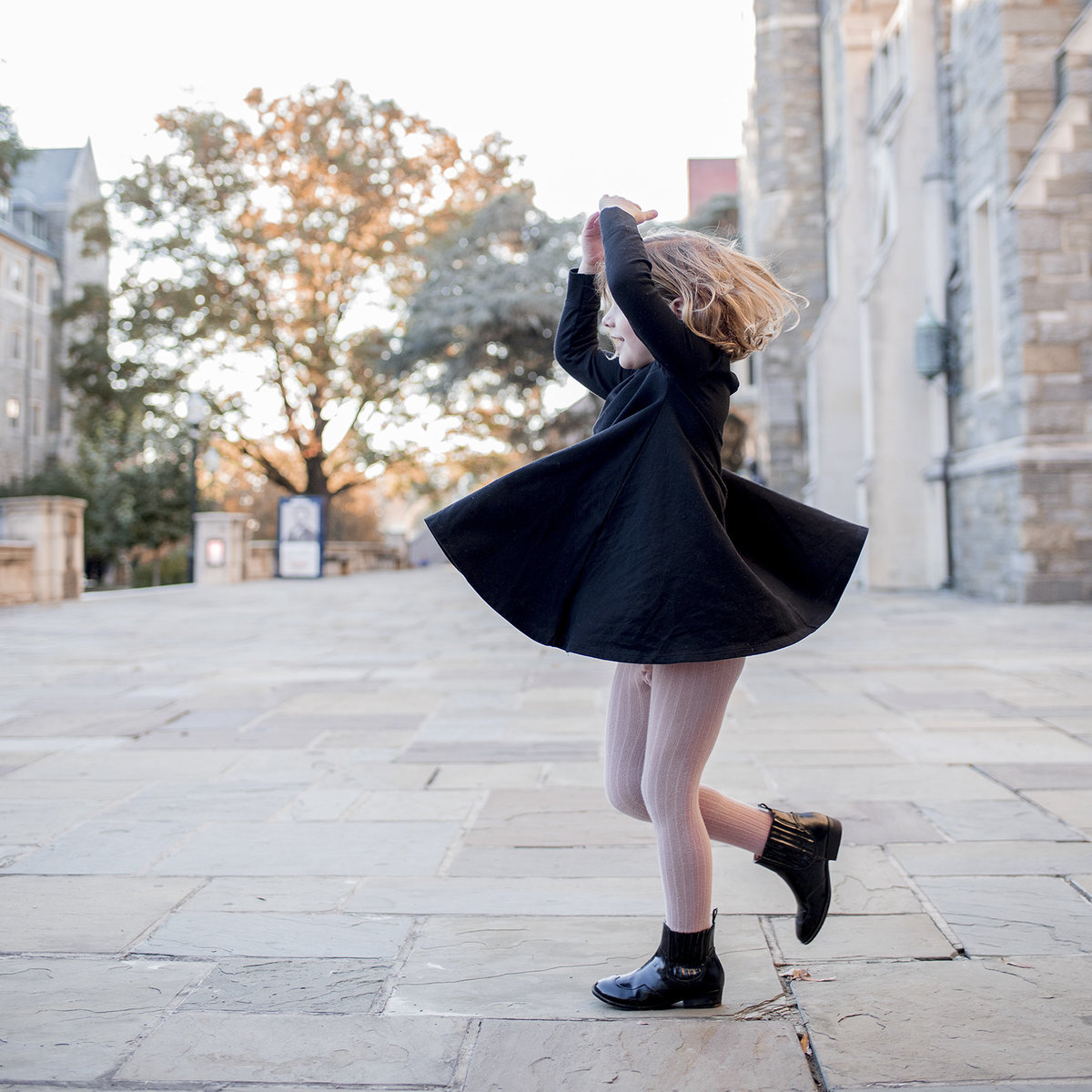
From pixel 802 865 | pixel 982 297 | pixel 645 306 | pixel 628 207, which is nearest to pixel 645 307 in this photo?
pixel 645 306

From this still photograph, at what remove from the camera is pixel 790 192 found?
71.8ft

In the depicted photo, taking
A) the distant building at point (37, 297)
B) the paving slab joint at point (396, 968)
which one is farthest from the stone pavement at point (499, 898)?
the distant building at point (37, 297)

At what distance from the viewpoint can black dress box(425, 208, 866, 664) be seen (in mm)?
2068

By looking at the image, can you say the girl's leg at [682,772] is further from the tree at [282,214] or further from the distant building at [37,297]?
the distant building at [37,297]

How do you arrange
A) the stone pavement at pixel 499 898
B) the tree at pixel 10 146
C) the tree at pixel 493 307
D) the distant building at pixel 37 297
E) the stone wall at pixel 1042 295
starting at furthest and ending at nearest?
the distant building at pixel 37 297 < the tree at pixel 493 307 < the tree at pixel 10 146 < the stone wall at pixel 1042 295 < the stone pavement at pixel 499 898

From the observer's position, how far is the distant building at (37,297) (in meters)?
38.5

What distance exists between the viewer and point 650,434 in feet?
7.11

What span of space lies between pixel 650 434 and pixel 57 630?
10110 mm

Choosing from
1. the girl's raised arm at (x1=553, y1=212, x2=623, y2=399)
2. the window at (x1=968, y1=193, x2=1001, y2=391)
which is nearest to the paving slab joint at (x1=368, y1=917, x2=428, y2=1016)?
the girl's raised arm at (x1=553, y1=212, x2=623, y2=399)

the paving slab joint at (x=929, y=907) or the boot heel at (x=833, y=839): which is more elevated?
the boot heel at (x=833, y=839)

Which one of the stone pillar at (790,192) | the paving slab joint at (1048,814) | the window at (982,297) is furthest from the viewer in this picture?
the stone pillar at (790,192)

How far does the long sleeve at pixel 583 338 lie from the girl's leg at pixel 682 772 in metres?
0.72

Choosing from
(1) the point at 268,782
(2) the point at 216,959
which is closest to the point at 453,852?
(2) the point at 216,959

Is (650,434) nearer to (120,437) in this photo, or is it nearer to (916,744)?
(916,744)
